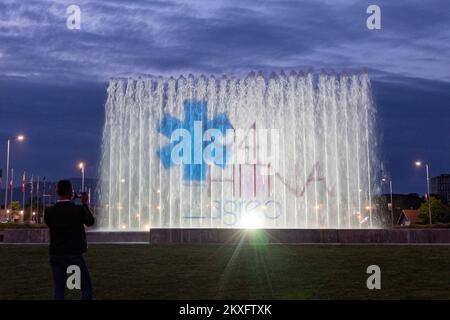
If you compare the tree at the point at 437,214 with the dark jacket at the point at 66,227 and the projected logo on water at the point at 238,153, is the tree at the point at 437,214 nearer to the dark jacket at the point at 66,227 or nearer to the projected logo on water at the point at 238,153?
the projected logo on water at the point at 238,153

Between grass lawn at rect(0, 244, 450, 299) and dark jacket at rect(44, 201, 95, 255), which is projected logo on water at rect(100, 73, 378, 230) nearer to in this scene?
grass lawn at rect(0, 244, 450, 299)

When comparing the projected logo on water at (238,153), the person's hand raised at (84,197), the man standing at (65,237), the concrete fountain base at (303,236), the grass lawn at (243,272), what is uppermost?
the projected logo on water at (238,153)

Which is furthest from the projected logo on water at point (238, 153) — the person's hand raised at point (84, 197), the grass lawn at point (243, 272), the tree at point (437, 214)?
the tree at point (437, 214)

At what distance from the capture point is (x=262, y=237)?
20391mm

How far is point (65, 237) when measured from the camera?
21.7 ft

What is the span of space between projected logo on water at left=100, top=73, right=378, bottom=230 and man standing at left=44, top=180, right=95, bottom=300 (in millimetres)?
24442

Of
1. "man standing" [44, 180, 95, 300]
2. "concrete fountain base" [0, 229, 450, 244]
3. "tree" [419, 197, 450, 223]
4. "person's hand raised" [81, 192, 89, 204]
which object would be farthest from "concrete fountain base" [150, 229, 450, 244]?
"tree" [419, 197, 450, 223]

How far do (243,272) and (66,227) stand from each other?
620 cm

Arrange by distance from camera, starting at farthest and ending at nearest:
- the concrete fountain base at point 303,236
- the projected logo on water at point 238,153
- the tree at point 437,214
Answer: the tree at point 437,214, the projected logo on water at point 238,153, the concrete fountain base at point 303,236

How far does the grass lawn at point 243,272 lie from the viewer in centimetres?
950

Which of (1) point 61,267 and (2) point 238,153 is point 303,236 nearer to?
(2) point 238,153
